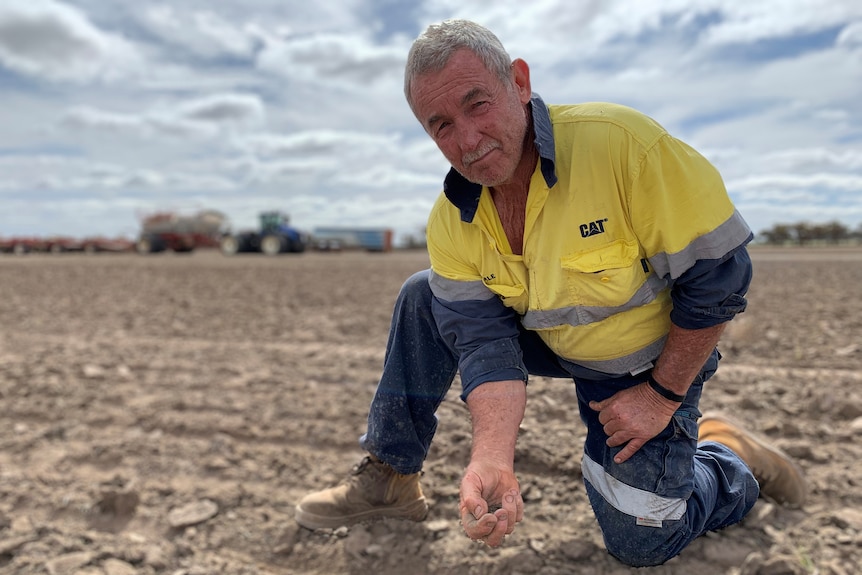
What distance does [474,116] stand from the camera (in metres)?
1.81

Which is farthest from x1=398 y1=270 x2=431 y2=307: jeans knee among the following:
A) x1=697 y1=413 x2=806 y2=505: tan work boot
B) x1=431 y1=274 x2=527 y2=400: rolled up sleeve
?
x1=697 y1=413 x2=806 y2=505: tan work boot

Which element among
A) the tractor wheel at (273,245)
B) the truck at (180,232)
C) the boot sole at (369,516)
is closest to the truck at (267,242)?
the tractor wheel at (273,245)

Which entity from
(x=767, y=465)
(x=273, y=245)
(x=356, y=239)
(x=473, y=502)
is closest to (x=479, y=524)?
(x=473, y=502)

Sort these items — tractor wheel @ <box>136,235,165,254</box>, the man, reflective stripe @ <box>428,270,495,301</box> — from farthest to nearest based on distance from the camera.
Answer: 1. tractor wheel @ <box>136,235,165,254</box>
2. reflective stripe @ <box>428,270,495,301</box>
3. the man

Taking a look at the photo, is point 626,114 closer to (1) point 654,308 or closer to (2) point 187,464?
(1) point 654,308

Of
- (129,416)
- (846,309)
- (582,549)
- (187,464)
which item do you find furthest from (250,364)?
(846,309)

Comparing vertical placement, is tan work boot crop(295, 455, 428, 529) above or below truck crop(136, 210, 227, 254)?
below

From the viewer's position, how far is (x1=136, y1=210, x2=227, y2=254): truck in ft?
101

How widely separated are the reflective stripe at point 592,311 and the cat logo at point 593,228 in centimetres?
20

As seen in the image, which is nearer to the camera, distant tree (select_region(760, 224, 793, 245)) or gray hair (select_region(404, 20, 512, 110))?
gray hair (select_region(404, 20, 512, 110))

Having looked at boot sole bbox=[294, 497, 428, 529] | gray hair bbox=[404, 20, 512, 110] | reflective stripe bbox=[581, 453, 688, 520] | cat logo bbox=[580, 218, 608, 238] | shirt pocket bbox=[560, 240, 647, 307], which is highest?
gray hair bbox=[404, 20, 512, 110]

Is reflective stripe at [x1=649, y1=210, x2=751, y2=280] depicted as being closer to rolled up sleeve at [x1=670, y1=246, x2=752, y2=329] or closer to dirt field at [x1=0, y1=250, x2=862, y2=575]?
rolled up sleeve at [x1=670, y1=246, x2=752, y2=329]

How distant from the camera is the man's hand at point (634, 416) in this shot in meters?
2.01

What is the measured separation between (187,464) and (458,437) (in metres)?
1.30
